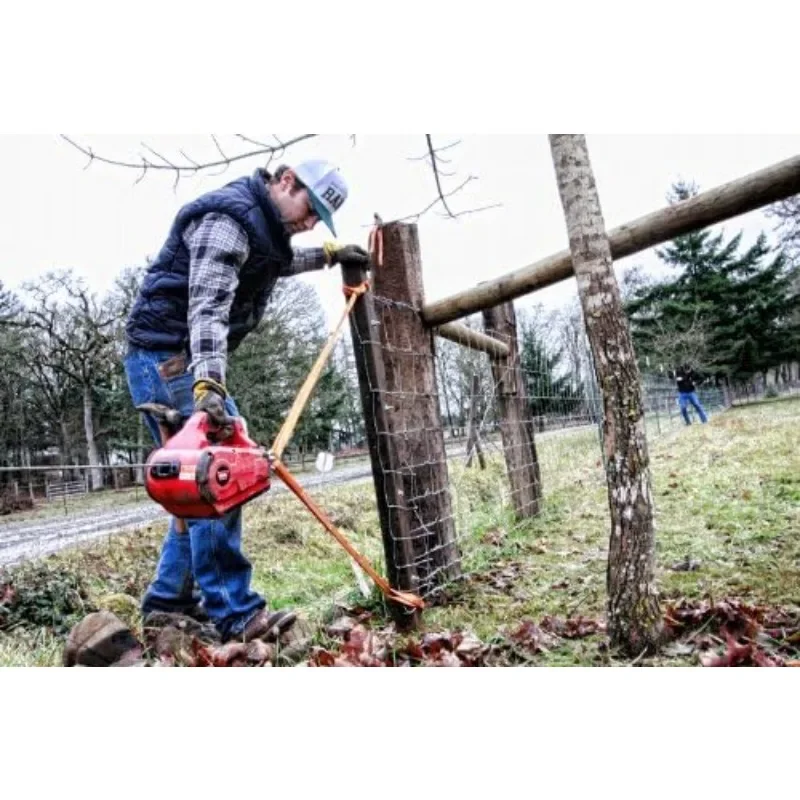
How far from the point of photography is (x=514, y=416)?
218 centimetres

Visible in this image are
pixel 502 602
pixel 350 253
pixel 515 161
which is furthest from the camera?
pixel 515 161

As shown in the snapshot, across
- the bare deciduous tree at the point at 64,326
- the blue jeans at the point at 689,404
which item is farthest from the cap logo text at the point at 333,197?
the blue jeans at the point at 689,404

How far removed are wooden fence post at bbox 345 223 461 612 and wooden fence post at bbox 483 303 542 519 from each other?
23.9 inches

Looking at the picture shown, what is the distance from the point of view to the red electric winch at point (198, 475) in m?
1.01

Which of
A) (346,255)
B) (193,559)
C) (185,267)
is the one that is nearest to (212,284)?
(185,267)

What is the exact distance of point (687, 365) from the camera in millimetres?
2006

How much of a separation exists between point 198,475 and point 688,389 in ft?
5.84

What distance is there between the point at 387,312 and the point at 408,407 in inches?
9.5

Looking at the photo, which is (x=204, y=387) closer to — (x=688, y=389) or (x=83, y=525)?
(x=83, y=525)

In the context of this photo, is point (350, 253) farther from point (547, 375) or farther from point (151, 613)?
point (547, 375)

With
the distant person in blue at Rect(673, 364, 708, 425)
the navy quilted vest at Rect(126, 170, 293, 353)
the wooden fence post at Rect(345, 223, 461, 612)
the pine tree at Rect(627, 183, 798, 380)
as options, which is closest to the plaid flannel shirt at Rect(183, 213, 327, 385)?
the navy quilted vest at Rect(126, 170, 293, 353)

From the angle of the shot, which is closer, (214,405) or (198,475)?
(198,475)
